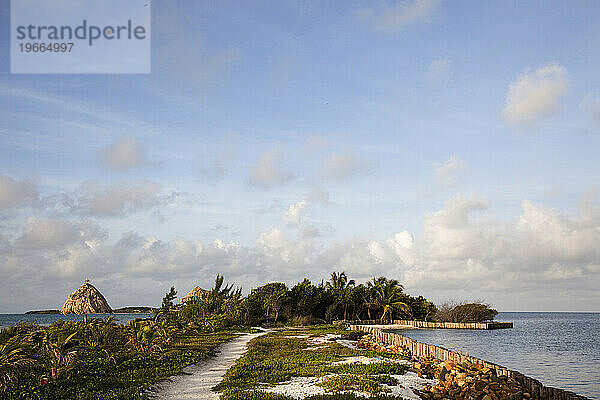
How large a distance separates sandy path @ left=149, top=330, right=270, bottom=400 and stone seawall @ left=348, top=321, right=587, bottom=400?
9.30 metres

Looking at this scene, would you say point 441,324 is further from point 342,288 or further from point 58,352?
point 58,352

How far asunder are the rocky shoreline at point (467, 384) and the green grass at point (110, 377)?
942 cm

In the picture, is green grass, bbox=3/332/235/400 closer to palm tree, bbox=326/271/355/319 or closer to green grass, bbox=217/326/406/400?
green grass, bbox=217/326/406/400

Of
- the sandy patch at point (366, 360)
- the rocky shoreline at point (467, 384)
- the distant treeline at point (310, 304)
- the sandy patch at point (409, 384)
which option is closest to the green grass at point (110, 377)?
the sandy patch at point (366, 360)

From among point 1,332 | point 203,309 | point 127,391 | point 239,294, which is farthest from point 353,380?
point 239,294

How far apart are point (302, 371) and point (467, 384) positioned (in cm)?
613

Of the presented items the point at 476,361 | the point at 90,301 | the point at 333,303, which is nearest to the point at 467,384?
the point at 476,361

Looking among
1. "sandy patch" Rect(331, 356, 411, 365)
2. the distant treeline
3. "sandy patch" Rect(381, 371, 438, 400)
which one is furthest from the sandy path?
the distant treeline

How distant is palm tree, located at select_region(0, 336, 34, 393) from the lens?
14.3 metres

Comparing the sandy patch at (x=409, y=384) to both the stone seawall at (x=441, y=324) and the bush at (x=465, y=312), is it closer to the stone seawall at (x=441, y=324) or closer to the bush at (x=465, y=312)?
the stone seawall at (x=441, y=324)

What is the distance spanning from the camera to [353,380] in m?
16.3

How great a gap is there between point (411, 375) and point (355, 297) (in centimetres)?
4725

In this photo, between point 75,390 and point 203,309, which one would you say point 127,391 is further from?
point 203,309

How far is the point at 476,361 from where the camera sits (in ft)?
65.2
